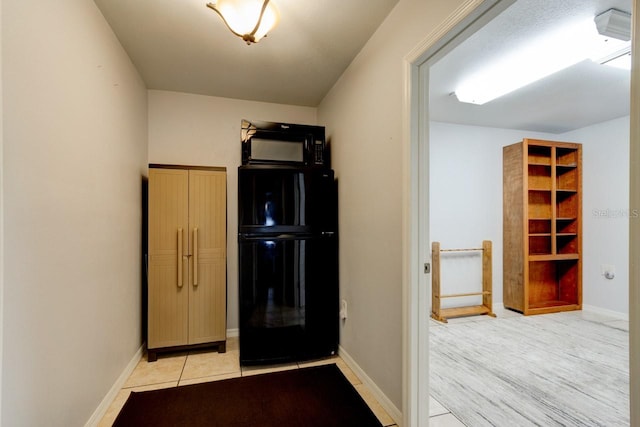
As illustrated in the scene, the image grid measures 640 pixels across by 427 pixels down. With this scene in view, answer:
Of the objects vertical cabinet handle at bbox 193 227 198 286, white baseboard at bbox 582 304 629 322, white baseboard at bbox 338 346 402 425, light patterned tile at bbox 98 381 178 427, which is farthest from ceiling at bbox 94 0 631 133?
light patterned tile at bbox 98 381 178 427

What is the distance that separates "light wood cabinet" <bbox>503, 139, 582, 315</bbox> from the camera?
12.0 ft

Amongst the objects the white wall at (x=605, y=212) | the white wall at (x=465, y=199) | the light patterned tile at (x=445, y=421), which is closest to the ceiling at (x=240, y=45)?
the white wall at (x=465, y=199)

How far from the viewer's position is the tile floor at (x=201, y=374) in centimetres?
175

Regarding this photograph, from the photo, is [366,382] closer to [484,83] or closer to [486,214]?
[484,83]

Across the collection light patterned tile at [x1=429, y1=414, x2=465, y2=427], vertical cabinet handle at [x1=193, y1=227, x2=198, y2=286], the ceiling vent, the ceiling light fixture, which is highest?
the ceiling vent

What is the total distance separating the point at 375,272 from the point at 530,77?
214cm

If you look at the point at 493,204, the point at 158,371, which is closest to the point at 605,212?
the point at 493,204

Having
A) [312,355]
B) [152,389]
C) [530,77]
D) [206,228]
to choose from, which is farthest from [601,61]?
[152,389]

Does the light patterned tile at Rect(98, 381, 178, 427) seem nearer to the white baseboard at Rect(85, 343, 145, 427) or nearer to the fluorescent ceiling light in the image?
the white baseboard at Rect(85, 343, 145, 427)

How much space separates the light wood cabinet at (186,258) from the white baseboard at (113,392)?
0.12m

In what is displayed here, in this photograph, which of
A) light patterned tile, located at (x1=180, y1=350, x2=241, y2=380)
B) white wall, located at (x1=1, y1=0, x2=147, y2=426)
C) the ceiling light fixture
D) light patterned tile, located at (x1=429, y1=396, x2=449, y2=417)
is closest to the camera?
white wall, located at (x1=1, y1=0, x2=147, y2=426)

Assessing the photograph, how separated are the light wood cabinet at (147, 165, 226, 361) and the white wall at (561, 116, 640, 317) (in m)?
4.32

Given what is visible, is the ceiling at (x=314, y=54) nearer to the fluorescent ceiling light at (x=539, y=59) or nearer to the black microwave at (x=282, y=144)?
the fluorescent ceiling light at (x=539, y=59)

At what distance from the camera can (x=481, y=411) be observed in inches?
70.8
